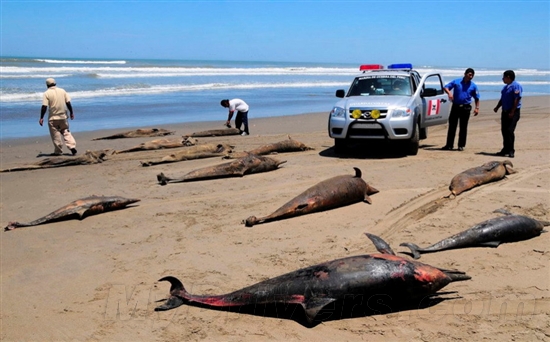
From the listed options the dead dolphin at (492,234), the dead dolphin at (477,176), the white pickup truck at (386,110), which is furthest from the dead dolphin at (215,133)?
the dead dolphin at (492,234)

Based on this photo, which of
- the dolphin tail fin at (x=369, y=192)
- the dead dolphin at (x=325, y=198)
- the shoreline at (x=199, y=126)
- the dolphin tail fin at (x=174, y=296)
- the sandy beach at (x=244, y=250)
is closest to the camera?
the sandy beach at (x=244, y=250)

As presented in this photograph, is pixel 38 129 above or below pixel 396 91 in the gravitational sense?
below

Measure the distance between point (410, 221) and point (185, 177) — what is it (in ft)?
14.9

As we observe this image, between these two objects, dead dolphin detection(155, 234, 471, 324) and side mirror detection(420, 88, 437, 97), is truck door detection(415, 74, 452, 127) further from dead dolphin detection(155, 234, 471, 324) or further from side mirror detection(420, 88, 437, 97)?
dead dolphin detection(155, 234, 471, 324)

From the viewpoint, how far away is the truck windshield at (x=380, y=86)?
12070 mm

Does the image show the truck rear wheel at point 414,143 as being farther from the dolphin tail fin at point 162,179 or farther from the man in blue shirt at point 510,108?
the dolphin tail fin at point 162,179

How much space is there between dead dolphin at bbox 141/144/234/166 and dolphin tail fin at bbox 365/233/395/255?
6.80 meters

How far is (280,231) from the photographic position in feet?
21.2

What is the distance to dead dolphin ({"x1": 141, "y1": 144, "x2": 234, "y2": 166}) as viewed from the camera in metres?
11.5

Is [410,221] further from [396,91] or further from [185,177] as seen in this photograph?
[396,91]

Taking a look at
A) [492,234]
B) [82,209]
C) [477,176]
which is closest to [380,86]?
[477,176]

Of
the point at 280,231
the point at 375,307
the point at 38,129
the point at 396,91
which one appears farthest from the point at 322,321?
the point at 38,129

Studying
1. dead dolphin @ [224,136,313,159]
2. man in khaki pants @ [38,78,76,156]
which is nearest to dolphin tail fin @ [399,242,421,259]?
dead dolphin @ [224,136,313,159]

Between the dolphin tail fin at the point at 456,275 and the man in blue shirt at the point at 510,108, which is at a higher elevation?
the man in blue shirt at the point at 510,108
